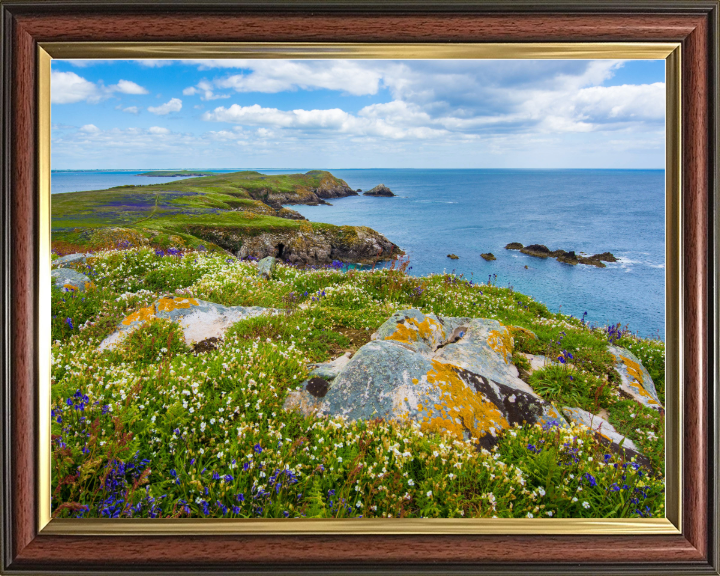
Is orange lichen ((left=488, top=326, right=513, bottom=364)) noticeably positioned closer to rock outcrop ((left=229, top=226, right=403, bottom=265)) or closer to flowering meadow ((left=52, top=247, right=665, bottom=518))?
flowering meadow ((left=52, top=247, right=665, bottom=518))

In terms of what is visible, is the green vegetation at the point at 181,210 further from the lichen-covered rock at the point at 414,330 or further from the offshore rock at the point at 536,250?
the offshore rock at the point at 536,250

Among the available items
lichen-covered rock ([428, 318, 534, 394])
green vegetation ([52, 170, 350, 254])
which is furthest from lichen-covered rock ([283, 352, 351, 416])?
green vegetation ([52, 170, 350, 254])

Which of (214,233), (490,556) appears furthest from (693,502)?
(214,233)

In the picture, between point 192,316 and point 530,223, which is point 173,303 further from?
point 530,223

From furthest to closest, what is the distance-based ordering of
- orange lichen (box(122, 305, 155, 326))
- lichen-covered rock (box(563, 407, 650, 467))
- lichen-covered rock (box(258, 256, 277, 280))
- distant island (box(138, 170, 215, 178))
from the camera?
1. lichen-covered rock (box(258, 256, 277, 280))
2. distant island (box(138, 170, 215, 178))
3. orange lichen (box(122, 305, 155, 326))
4. lichen-covered rock (box(563, 407, 650, 467))

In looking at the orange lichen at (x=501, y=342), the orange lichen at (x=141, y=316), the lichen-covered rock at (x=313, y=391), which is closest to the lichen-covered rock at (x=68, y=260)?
the orange lichen at (x=141, y=316)

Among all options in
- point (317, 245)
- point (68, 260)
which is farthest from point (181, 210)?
point (317, 245)
